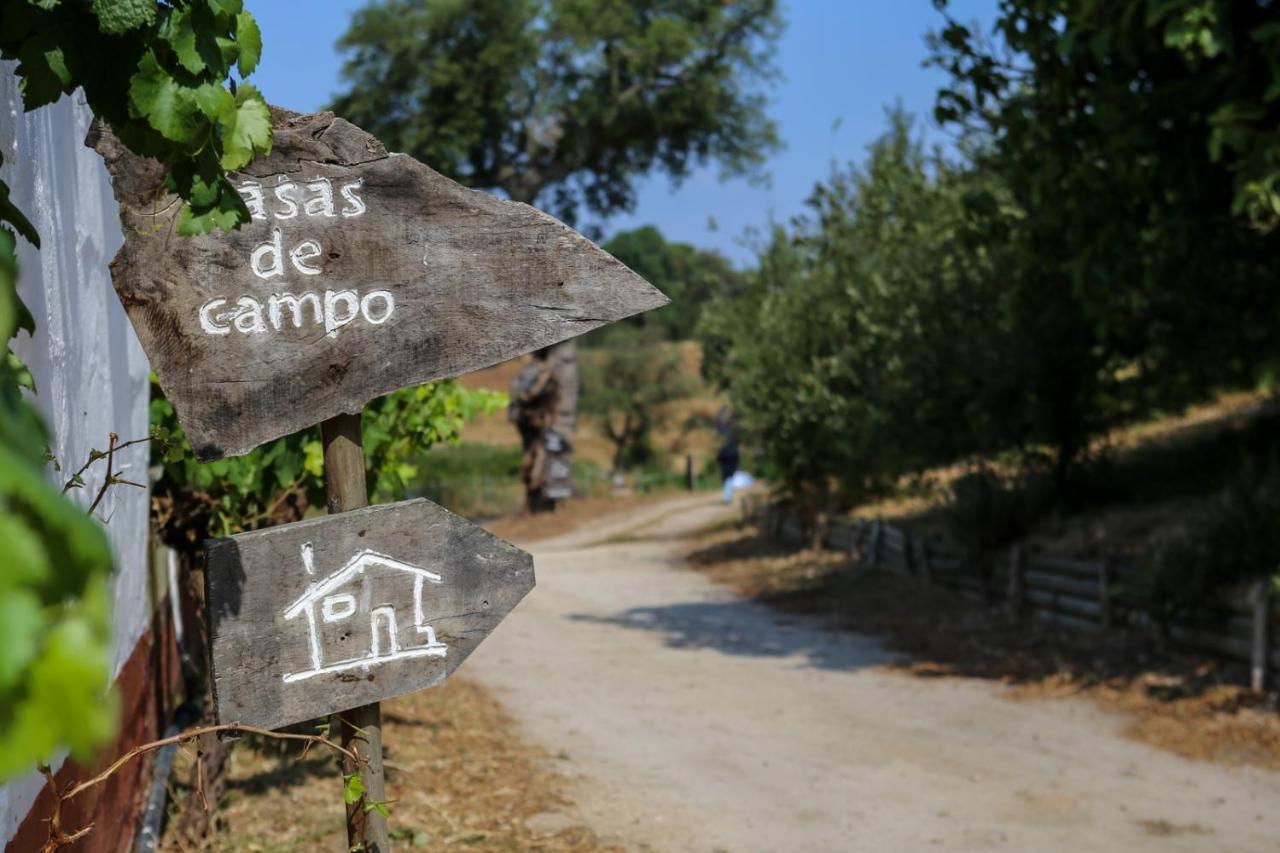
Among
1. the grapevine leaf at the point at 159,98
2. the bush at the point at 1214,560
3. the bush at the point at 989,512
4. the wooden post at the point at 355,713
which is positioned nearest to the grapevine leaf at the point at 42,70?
the grapevine leaf at the point at 159,98

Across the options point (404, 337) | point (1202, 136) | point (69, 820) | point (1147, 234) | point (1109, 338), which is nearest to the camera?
point (404, 337)

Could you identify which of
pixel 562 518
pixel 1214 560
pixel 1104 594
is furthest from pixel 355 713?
pixel 562 518

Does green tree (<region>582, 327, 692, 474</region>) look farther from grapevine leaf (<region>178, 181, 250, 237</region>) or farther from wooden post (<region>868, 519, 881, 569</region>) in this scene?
grapevine leaf (<region>178, 181, 250, 237</region>)

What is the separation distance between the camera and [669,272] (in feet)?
343

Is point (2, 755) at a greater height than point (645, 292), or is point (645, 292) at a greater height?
point (645, 292)

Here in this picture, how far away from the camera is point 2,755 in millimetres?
843

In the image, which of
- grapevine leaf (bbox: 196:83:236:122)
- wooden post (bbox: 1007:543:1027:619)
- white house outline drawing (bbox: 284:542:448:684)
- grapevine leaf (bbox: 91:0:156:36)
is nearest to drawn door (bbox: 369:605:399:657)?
white house outline drawing (bbox: 284:542:448:684)

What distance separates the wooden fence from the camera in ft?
29.8

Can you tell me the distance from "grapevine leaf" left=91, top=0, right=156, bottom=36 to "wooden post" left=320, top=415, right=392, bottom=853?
1.28 m

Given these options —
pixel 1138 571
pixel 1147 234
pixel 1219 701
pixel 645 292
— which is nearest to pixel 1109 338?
pixel 1147 234

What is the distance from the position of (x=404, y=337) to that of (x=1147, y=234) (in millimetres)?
11250

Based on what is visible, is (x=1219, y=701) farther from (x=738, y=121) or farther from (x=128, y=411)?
(x=738, y=121)

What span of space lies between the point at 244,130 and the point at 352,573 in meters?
1.02

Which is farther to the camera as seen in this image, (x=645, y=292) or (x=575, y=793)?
(x=575, y=793)
